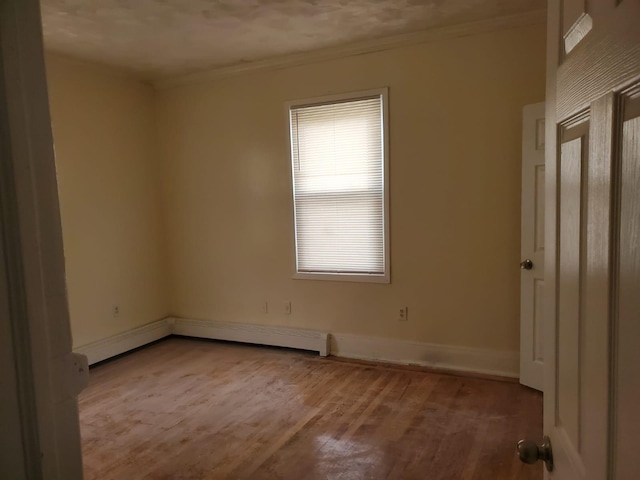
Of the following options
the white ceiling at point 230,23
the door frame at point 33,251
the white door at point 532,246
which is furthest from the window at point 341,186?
the door frame at point 33,251

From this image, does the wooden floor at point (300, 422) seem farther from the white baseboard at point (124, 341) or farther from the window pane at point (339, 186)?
the window pane at point (339, 186)

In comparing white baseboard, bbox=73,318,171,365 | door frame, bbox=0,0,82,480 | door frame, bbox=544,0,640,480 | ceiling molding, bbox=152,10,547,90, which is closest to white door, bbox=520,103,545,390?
ceiling molding, bbox=152,10,547,90

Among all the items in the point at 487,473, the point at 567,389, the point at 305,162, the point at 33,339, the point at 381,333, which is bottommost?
the point at 487,473

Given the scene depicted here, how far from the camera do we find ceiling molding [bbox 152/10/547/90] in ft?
10.8

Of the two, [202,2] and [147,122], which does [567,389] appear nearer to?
[202,2]

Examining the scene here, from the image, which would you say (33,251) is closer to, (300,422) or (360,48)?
(300,422)

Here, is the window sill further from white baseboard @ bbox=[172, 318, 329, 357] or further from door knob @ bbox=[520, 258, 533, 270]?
door knob @ bbox=[520, 258, 533, 270]

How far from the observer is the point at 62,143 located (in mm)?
3869

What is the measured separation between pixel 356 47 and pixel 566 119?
3.23 metres

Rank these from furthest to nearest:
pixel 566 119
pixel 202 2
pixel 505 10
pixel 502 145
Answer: pixel 502 145 → pixel 505 10 → pixel 202 2 → pixel 566 119

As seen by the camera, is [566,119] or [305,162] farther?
[305,162]

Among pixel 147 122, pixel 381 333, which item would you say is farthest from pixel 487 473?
pixel 147 122

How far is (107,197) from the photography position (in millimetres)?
4293

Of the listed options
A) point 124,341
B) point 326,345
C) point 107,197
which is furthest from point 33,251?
point 124,341
